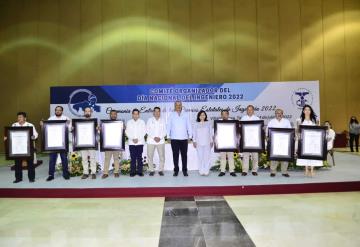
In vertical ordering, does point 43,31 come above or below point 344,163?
above

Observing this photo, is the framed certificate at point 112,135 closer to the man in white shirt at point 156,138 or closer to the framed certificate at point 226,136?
the man in white shirt at point 156,138

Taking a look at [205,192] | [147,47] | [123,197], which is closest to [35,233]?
[123,197]

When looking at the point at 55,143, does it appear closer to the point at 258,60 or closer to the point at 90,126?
the point at 90,126

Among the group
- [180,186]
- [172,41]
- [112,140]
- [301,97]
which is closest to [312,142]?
[180,186]

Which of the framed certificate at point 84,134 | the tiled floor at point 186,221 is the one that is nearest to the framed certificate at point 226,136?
the tiled floor at point 186,221

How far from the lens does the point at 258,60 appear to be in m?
12.8

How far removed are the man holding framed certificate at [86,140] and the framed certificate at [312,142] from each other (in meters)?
3.80

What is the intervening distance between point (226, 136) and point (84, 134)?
8.83 ft

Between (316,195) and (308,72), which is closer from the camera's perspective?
(316,195)

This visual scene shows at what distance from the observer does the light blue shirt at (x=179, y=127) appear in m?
6.77

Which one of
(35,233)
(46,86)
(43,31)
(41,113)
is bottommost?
(35,233)

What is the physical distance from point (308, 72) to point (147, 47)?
5886 millimetres

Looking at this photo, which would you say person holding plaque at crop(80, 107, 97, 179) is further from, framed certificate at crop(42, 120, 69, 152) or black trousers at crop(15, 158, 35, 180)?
black trousers at crop(15, 158, 35, 180)

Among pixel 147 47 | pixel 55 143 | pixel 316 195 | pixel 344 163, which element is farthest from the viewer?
pixel 147 47
